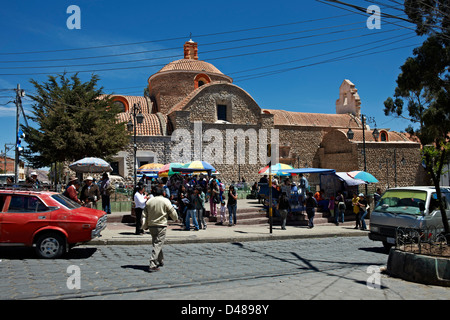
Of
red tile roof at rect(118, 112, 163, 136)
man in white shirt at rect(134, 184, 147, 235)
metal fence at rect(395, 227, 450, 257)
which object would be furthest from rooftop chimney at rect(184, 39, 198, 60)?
metal fence at rect(395, 227, 450, 257)

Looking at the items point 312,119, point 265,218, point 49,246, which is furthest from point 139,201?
point 312,119

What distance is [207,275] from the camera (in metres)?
6.61

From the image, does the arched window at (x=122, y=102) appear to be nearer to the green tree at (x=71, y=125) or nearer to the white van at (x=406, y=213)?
the green tree at (x=71, y=125)

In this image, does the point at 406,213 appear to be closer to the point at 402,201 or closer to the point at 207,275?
the point at 402,201

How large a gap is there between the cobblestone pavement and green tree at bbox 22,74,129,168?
14004 mm

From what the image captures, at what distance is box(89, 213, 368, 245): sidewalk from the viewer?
10.3m

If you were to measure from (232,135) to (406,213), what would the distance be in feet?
75.6

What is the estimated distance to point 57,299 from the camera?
16.7ft

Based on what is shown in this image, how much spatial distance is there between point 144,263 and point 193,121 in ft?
79.8

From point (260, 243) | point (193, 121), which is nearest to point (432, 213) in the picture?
point (260, 243)

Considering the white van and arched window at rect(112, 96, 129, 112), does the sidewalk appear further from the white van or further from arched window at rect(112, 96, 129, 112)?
arched window at rect(112, 96, 129, 112)

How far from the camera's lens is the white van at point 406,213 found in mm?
9633

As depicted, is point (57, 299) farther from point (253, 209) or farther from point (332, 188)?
point (332, 188)
